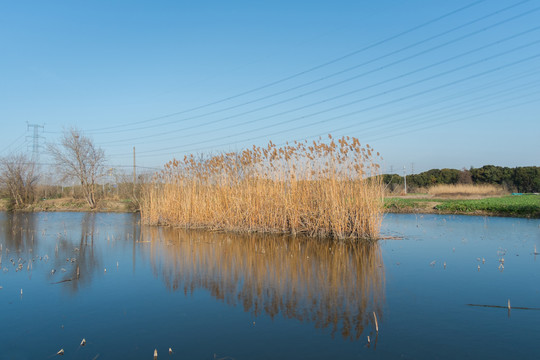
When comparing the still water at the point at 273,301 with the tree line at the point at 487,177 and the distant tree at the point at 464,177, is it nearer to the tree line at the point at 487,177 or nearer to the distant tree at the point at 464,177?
the tree line at the point at 487,177

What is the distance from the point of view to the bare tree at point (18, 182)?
30.5m

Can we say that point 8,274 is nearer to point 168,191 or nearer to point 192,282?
point 192,282

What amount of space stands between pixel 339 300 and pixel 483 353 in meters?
2.05

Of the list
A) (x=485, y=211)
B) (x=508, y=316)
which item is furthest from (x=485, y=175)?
(x=508, y=316)

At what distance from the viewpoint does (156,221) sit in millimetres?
15844

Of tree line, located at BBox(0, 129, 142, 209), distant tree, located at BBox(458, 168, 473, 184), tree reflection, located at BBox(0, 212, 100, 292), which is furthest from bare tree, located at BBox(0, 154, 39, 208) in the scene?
distant tree, located at BBox(458, 168, 473, 184)

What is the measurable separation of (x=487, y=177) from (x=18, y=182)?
153 ft

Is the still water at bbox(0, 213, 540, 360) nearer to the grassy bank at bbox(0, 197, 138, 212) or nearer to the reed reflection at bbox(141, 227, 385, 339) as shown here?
the reed reflection at bbox(141, 227, 385, 339)

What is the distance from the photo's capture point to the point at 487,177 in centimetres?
4200

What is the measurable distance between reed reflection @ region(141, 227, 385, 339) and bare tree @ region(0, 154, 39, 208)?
83.5ft

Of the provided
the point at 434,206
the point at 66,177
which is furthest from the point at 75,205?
the point at 434,206

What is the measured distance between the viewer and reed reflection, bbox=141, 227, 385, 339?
5074 millimetres

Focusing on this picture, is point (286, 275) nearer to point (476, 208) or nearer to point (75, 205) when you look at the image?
point (476, 208)

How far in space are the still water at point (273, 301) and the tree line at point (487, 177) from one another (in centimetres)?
3074
